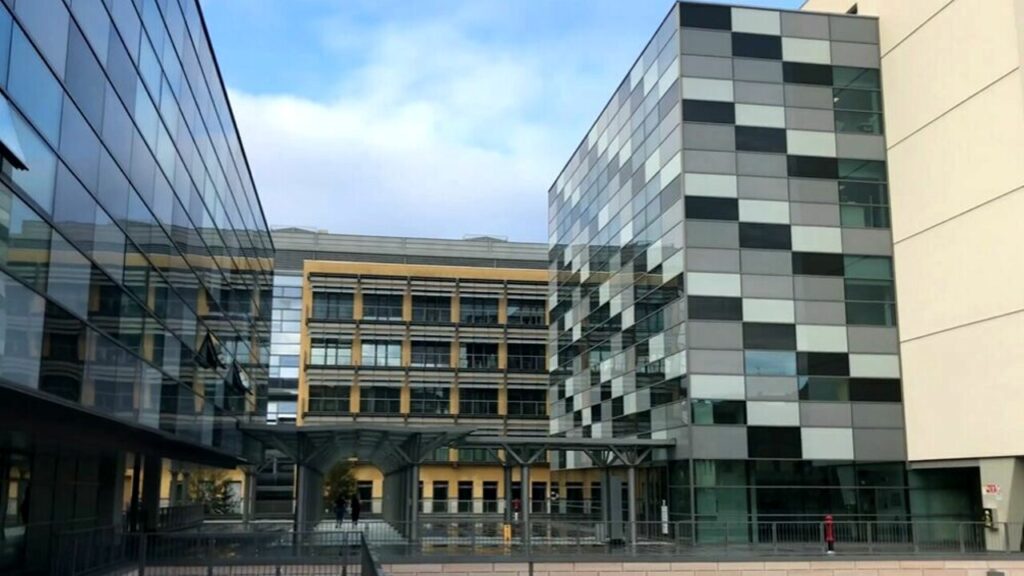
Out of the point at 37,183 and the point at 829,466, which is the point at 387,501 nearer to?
the point at 829,466

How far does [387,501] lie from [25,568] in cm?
3580

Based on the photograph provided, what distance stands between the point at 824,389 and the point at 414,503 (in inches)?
647

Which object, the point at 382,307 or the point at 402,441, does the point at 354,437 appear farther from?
the point at 382,307

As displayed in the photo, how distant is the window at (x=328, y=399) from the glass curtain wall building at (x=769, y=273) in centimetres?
3724

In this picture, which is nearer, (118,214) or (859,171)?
(118,214)

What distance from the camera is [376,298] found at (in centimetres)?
7731

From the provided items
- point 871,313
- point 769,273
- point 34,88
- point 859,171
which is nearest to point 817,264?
point 769,273

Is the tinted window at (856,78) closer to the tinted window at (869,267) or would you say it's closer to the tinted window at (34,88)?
the tinted window at (869,267)

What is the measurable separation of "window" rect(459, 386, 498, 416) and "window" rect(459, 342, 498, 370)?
6.26ft

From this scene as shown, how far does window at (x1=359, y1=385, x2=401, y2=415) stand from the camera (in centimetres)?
7488

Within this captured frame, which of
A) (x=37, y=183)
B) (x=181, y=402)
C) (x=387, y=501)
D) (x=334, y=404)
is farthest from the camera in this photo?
(x=334, y=404)

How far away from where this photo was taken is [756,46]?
130 ft

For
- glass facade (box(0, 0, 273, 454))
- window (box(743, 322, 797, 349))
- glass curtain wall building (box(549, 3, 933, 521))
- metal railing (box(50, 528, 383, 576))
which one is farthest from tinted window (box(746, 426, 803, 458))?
glass facade (box(0, 0, 273, 454))

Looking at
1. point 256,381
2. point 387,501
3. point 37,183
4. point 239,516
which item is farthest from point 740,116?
point 239,516
